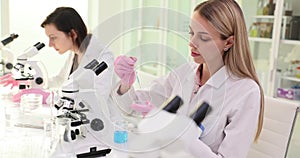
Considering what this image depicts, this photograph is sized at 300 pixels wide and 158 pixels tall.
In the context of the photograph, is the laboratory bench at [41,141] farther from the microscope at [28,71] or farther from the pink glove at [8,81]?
the pink glove at [8,81]

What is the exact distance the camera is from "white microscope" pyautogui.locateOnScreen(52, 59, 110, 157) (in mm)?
1192

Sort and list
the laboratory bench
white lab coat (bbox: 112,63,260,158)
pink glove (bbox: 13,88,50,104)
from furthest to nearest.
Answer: pink glove (bbox: 13,88,50,104) < white lab coat (bbox: 112,63,260,158) < the laboratory bench

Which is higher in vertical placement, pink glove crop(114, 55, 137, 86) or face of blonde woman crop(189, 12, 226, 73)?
face of blonde woman crop(189, 12, 226, 73)

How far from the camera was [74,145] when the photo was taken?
121 cm

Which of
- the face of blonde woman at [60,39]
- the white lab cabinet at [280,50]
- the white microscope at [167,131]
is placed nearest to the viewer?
the white microscope at [167,131]

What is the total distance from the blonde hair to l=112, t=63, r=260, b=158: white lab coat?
0.18ft

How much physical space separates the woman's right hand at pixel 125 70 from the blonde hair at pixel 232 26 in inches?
12.2

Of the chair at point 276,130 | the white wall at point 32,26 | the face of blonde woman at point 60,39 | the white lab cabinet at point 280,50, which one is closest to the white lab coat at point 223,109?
the chair at point 276,130

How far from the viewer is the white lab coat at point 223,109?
110 cm

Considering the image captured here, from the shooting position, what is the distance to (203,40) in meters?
1.15

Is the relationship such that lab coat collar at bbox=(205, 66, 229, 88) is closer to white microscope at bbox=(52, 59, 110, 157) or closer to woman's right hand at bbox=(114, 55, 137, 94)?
woman's right hand at bbox=(114, 55, 137, 94)

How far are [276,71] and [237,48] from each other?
5.34 ft

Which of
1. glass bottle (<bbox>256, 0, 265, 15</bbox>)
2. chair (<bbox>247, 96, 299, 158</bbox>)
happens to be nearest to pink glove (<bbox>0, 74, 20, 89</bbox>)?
chair (<bbox>247, 96, 299, 158</bbox>)

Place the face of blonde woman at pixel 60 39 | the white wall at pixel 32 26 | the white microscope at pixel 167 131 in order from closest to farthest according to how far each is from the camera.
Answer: the white microscope at pixel 167 131 < the face of blonde woman at pixel 60 39 < the white wall at pixel 32 26
